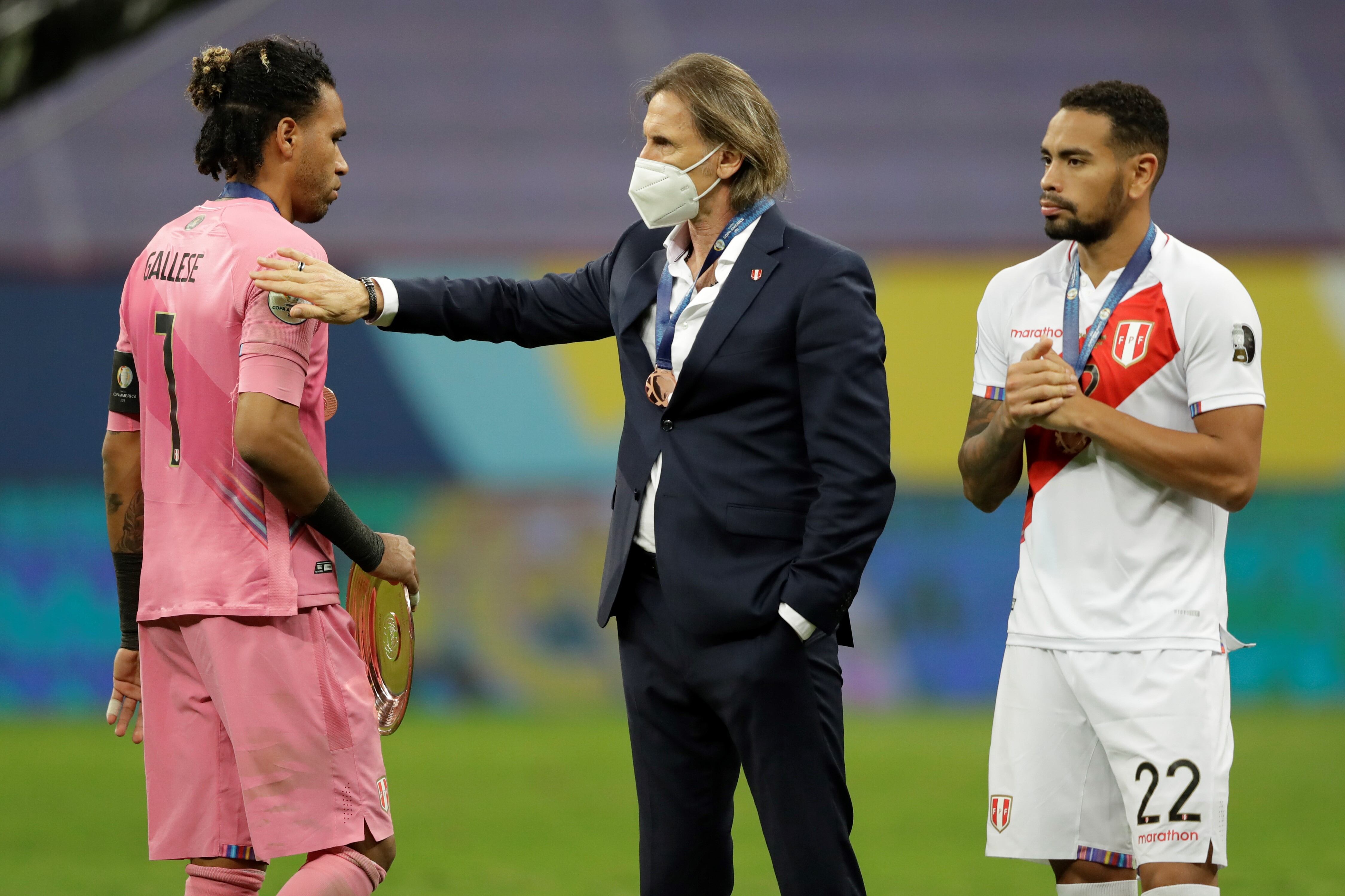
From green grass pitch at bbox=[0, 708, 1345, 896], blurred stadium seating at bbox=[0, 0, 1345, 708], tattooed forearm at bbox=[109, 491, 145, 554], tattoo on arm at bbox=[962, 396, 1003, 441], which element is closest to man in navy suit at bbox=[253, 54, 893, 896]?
tattoo on arm at bbox=[962, 396, 1003, 441]

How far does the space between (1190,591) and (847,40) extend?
12354 millimetres

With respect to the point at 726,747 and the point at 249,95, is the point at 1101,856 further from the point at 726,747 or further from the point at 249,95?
the point at 249,95

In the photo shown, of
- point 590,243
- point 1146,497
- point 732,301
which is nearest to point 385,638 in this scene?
point 732,301

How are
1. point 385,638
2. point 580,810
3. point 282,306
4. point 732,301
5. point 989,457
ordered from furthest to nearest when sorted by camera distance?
point 580,810 < point 385,638 < point 989,457 < point 732,301 < point 282,306

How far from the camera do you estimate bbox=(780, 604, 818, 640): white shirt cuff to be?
286 centimetres

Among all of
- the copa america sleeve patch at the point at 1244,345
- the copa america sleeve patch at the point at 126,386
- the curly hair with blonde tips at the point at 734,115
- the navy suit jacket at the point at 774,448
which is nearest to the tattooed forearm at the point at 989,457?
the navy suit jacket at the point at 774,448

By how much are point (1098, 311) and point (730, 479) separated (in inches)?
34.6

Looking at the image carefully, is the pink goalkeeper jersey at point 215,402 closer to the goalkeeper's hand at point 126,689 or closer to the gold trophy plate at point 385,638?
the goalkeeper's hand at point 126,689

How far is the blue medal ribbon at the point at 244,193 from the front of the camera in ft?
9.89

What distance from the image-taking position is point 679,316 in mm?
3047

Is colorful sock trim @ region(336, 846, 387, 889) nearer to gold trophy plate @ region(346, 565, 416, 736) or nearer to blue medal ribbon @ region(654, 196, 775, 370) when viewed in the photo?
gold trophy plate @ region(346, 565, 416, 736)

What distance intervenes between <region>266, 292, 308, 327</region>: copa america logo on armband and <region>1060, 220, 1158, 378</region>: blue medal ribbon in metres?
1.56

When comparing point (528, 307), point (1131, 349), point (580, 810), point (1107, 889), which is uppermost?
point (528, 307)

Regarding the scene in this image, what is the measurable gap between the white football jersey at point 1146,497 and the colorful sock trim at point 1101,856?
42 cm
